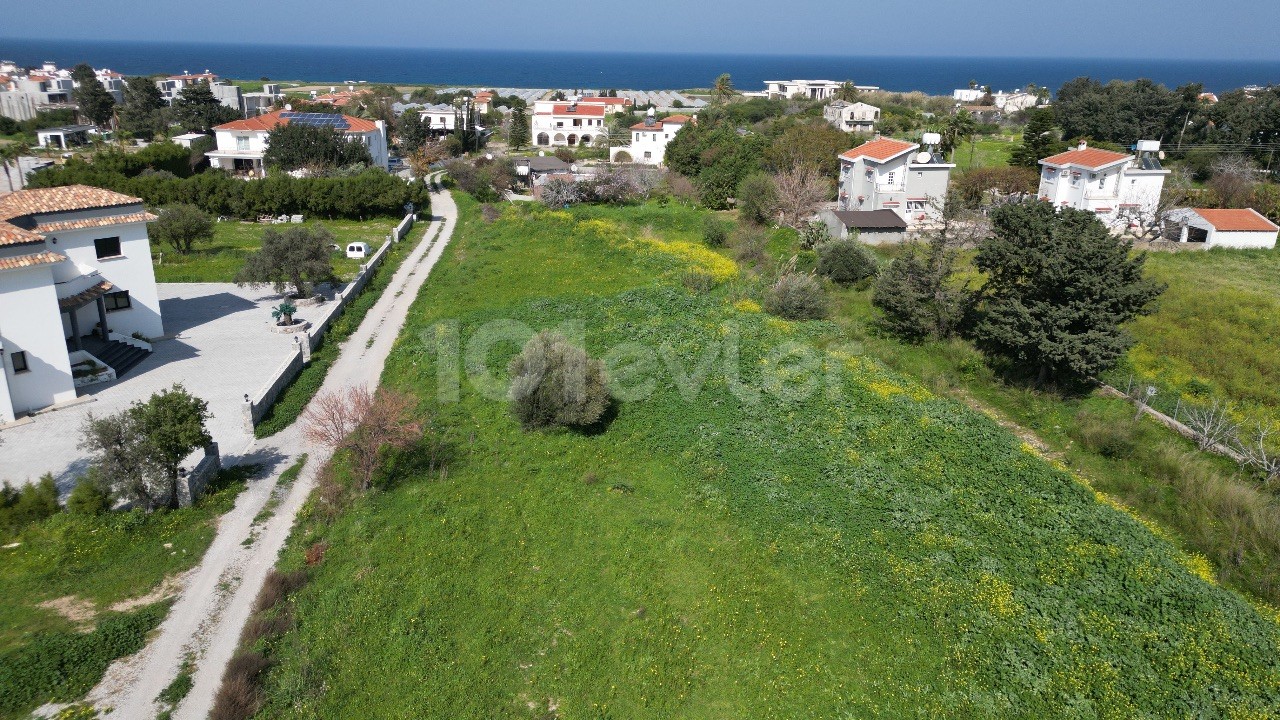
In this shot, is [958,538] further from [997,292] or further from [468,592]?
[997,292]

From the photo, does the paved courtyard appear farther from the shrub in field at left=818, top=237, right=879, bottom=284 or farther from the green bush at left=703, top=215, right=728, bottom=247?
the shrub in field at left=818, top=237, right=879, bottom=284

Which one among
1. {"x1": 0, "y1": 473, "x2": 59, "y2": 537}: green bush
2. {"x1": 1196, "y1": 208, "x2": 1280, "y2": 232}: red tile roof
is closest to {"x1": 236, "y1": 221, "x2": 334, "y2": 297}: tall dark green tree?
{"x1": 0, "y1": 473, "x2": 59, "y2": 537}: green bush

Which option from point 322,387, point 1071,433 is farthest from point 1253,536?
point 322,387

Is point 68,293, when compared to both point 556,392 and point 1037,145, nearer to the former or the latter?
point 556,392

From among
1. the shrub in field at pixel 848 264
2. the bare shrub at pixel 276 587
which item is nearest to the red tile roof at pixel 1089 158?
the shrub in field at pixel 848 264

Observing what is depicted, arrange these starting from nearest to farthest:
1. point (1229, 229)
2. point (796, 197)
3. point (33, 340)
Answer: point (33, 340) < point (1229, 229) < point (796, 197)

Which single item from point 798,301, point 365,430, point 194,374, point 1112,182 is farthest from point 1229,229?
point 194,374
